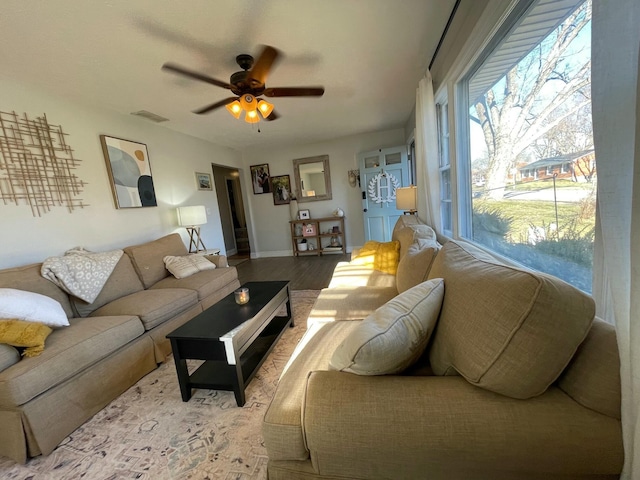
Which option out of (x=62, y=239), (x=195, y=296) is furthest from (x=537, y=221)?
(x=62, y=239)

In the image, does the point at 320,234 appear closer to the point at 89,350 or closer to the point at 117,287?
the point at 117,287

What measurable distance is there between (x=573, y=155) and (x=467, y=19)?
1.32 m

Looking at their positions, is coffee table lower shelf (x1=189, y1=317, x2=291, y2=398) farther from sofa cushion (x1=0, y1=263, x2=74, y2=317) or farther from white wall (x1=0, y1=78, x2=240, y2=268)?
white wall (x1=0, y1=78, x2=240, y2=268)

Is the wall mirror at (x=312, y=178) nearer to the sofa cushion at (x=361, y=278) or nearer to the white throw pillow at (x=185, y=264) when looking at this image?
→ the white throw pillow at (x=185, y=264)

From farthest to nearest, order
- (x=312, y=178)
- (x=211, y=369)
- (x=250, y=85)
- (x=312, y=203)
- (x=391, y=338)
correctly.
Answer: (x=312, y=203) < (x=312, y=178) < (x=250, y=85) < (x=211, y=369) < (x=391, y=338)

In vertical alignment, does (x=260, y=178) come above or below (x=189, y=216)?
above

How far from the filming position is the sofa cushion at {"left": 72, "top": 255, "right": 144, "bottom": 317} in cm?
207

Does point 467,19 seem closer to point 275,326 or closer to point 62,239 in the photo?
point 275,326

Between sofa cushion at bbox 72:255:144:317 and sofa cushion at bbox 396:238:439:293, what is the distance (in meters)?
2.45

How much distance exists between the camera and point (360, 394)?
727 millimetres

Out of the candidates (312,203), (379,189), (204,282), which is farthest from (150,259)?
(379,189)

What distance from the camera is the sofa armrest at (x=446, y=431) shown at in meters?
0.60

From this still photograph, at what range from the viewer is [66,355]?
4.63 feet

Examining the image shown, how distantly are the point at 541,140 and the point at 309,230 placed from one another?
14.8 feet
